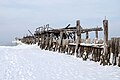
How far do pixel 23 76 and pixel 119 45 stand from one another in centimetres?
472

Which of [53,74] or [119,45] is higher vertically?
[119,45]

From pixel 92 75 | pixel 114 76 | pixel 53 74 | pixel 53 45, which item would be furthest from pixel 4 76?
pixel 53 45

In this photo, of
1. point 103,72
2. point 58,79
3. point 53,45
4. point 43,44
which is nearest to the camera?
point 58,79

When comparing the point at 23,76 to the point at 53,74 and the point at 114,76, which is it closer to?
the point at 53,74

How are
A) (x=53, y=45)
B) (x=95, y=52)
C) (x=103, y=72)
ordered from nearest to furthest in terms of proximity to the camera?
(x=103, y=72)
(x=95, y=52)
(x=53, y=45)

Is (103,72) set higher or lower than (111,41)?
lower

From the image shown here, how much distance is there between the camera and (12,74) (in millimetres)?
11055

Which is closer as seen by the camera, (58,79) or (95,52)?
(58,79)

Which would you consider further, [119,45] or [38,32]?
[38,32]

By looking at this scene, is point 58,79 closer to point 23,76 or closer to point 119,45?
point 23,76

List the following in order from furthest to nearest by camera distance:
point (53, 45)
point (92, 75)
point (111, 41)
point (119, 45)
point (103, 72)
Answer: point (53, 45) < point (111, 41) < point (119, 45) < point (103, 72) < point (92, 75)

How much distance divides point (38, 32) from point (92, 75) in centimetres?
2952

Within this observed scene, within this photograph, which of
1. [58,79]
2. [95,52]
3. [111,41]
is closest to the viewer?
[58,79]

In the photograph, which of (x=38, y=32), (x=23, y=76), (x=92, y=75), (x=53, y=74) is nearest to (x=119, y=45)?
(x=92, y=75)
